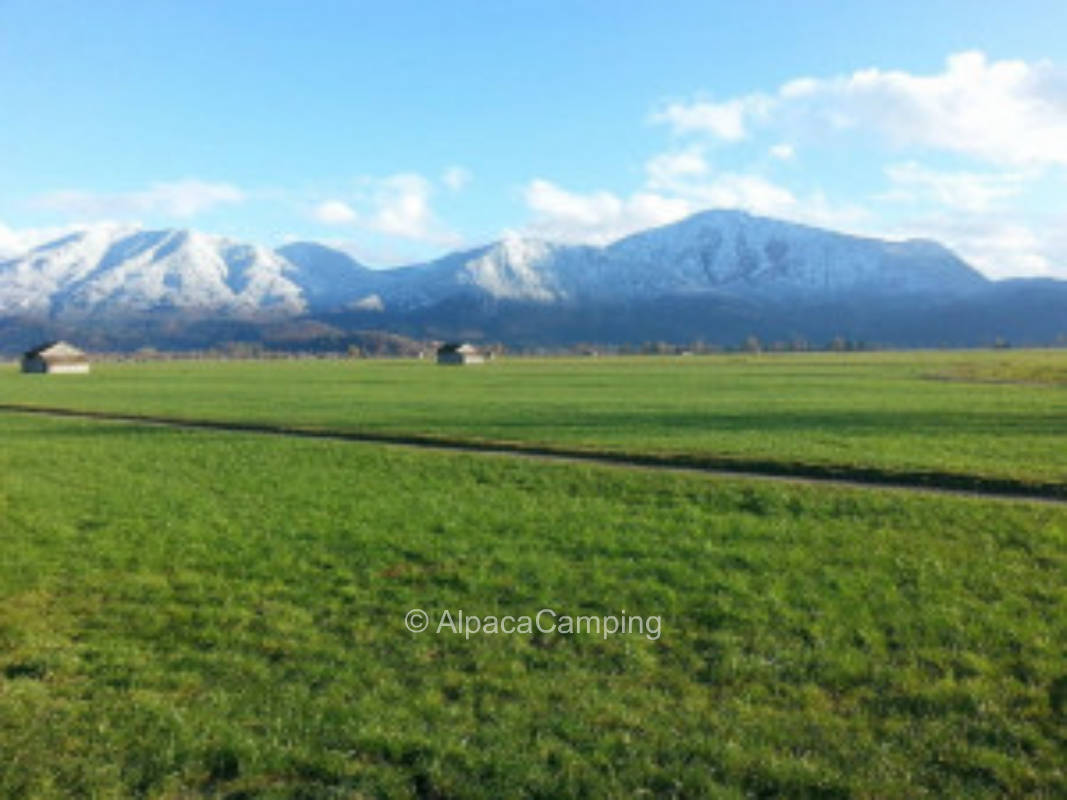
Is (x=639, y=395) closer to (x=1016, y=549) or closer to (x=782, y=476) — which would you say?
(x=782, y=476)

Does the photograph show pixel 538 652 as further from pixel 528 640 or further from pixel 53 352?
pixel 53 352

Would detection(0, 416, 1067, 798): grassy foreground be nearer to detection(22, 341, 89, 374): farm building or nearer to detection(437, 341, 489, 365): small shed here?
detection(22, 341, 89, 374): farm building

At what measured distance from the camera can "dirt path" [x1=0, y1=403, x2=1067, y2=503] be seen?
23.6 meters

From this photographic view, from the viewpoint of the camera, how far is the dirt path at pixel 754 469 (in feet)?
77.5

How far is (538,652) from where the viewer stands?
40.1 ft

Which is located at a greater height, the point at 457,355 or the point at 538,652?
the point at 457,355

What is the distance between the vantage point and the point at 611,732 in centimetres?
979

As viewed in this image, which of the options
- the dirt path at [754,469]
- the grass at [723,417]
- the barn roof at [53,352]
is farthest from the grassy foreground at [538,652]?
the barn roof at [53,352]

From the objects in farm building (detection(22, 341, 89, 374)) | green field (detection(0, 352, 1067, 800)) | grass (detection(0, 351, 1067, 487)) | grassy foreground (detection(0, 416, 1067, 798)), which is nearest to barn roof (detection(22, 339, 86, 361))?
farm building (detection(22, 341, 89, 374))

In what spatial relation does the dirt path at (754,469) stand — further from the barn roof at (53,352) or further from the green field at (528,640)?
the barn roof at (53,352)

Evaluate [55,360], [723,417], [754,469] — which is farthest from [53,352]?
[754,469]

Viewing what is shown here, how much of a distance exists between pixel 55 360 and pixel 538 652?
563 feet

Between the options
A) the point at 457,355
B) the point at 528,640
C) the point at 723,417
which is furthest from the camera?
the point at 457,355

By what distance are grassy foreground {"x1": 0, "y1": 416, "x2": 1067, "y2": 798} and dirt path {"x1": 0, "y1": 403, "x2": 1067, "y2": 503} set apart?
10.7 ft
